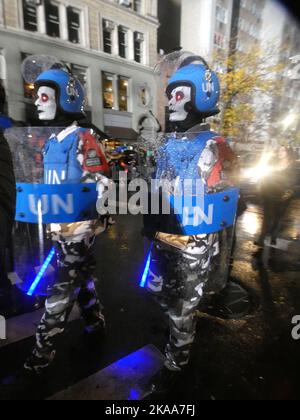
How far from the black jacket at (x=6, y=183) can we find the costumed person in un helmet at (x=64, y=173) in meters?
0.58

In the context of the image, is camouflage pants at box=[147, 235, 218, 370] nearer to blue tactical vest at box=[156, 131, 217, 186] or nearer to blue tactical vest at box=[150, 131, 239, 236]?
blue tactical vest at box=[150, 131, 239, 236]

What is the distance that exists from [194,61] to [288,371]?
237 centimetres

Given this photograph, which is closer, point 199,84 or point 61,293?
point 199,84

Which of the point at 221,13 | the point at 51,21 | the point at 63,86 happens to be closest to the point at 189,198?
the point at 63,86

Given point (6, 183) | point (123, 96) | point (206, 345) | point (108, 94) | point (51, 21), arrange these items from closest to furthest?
1. point (6, 183)
2. point (206, 345)
3. point (51, 21)
4. point (108, 94)
5. point (123, 96)

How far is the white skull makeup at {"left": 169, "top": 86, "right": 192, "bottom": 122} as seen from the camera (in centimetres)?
166

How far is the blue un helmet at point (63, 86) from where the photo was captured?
1906 millimetres

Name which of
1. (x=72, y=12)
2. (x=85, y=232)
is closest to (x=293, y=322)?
(x=85, y=232)

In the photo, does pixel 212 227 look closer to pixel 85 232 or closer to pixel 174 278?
pixel 174 278

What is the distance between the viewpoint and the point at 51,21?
30.9 feet

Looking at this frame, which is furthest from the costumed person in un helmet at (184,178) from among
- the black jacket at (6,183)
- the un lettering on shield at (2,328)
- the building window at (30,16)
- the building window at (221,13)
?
the building window at (30,16)

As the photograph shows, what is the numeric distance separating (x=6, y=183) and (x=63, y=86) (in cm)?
103

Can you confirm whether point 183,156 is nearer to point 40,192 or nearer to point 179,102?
point 179,102

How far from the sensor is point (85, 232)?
195 centimetres
